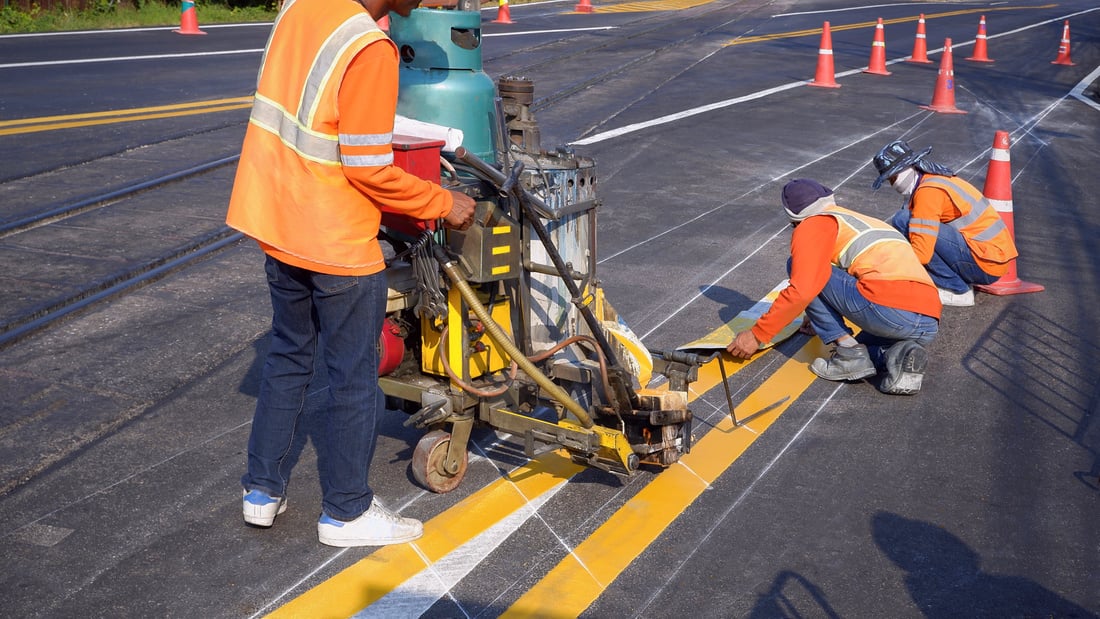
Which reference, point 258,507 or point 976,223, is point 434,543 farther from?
point 976,223

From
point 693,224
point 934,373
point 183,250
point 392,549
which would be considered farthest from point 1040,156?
point 392,549

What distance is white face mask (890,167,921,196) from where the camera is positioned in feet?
21.1

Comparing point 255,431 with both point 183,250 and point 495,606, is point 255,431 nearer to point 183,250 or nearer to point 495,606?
point 495,606

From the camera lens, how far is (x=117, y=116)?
10617 millimetres

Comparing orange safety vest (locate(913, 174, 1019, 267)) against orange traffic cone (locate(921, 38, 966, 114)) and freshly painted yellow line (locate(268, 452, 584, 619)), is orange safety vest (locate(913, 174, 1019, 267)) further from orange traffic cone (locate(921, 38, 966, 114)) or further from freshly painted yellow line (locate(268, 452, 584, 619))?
orange traffic cone (locate(921, 38, 966, 114))

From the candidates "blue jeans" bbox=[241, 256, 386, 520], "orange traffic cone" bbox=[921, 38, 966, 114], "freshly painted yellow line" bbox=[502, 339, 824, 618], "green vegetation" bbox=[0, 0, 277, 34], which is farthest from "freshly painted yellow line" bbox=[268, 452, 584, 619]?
"green vegetation" bbox=[0, 0, 277, 34]

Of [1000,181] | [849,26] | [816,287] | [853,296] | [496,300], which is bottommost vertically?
[853,296]

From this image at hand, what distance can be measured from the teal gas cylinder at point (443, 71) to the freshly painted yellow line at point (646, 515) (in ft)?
4.91

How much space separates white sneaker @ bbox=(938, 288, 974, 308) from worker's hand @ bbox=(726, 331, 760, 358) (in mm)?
2080

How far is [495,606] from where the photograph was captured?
10.9 feet

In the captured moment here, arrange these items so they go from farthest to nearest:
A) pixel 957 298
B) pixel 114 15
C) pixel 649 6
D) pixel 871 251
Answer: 1. pixel 649 6
2. pixel 114 15
3. pixel 957 298
4. pixel 871 251

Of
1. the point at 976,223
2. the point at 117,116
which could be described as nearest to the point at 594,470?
the point at 976,223

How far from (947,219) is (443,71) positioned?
11.9ft

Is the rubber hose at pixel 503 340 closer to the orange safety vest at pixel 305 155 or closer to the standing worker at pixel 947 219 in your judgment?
the orange safety vest at pixel 305 155
